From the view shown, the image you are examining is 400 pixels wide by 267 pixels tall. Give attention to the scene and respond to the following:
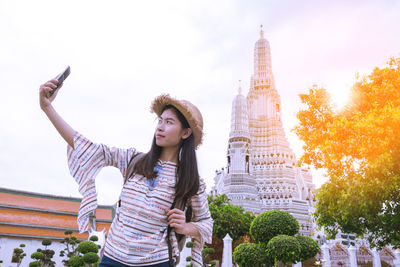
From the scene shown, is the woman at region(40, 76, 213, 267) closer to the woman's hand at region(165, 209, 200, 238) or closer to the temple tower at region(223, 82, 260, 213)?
the woman's hand at region(165, 209, 200, 238)

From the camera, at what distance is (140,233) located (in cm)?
220

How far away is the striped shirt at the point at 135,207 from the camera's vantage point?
85.4 inches

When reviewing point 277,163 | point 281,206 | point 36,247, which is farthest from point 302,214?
point 36,247

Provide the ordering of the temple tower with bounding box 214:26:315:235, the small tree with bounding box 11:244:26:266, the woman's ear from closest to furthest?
the woman's ear
the small tree with bounding box 11:244:26:266
the temple tower with bounding box 214:26:315:235

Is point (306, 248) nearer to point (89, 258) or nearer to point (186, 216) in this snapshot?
point (89, 258)

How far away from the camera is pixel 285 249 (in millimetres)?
13453

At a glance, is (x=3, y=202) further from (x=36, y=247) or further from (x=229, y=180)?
(x=229, y=180)

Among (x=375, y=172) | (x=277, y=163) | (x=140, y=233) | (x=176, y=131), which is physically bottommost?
(x=140, y=233)

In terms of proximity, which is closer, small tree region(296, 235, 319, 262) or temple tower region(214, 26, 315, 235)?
Answer: small tree region(296, 235, 319, 262)

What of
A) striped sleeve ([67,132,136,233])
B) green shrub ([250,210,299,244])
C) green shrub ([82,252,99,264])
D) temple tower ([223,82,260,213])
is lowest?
striped sleeve ([67,132,136,233])

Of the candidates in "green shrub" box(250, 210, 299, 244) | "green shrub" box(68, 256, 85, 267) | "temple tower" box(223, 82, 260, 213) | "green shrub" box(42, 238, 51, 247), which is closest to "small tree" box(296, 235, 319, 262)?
"green shrub" box(250, 210, 299, 244)

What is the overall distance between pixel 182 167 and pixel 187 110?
1.50 ft

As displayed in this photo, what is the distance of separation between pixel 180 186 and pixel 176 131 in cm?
48

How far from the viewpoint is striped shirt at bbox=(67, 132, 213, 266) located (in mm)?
Result: 2168
